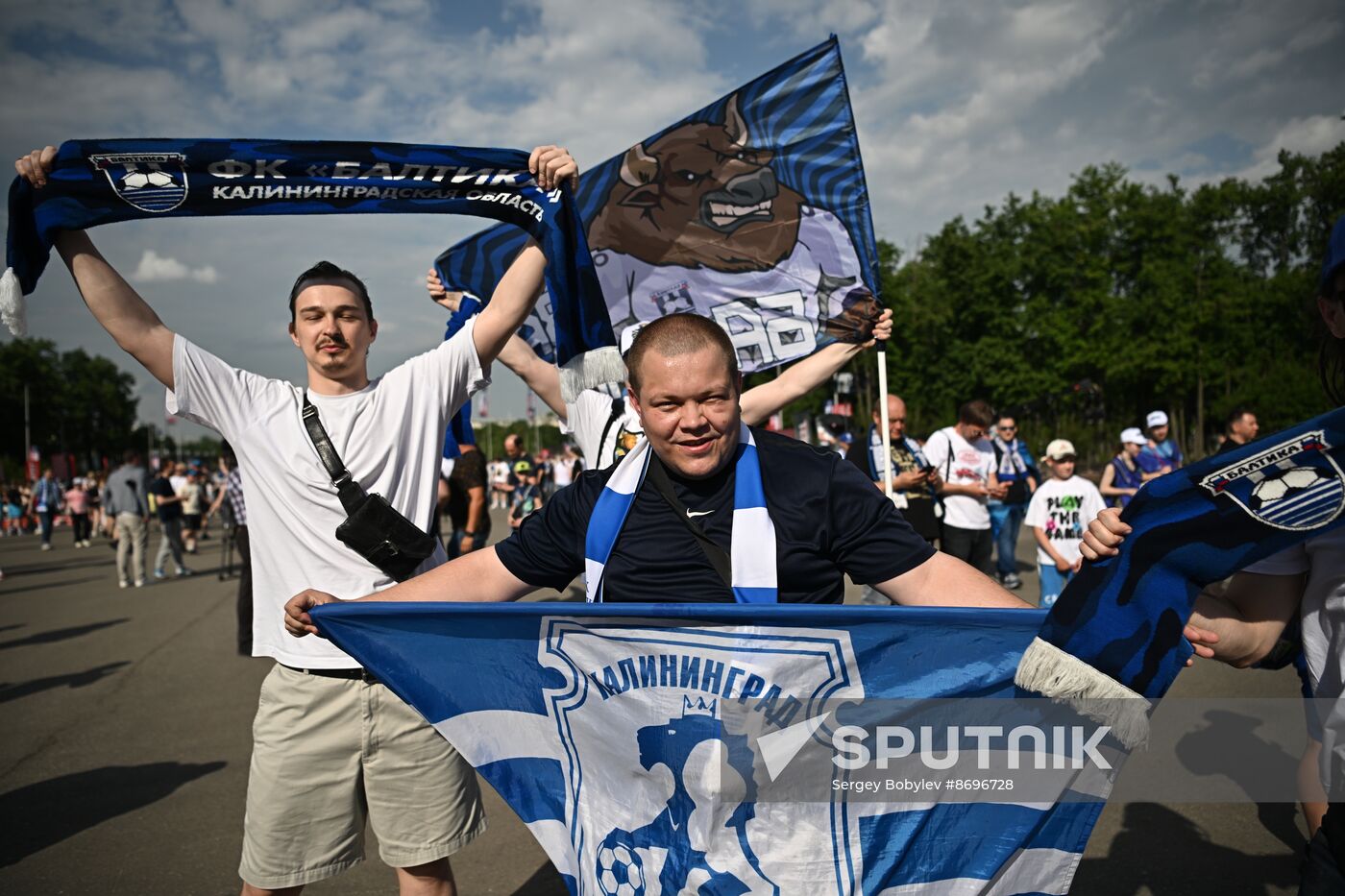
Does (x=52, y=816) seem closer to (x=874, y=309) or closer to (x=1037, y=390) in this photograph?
(x=874, y=309)

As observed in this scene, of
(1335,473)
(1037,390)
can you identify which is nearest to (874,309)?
(1335,473)

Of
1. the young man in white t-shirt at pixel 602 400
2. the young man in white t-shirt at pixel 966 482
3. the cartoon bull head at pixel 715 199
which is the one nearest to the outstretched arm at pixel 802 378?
the young man in white t-shirt at pixel 602 400

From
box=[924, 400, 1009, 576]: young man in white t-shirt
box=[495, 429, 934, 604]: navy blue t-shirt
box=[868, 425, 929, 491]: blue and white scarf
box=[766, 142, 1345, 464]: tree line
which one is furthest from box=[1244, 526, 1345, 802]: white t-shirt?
box=[766, 142, 1345, 464]: tree line

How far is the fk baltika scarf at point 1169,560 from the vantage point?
1.85 meters

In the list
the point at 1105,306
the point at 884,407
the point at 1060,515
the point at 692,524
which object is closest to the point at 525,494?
the point at 1060,515

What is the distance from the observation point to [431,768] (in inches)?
120

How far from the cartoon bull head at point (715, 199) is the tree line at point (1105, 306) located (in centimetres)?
3818

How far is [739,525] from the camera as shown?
7.99 feet

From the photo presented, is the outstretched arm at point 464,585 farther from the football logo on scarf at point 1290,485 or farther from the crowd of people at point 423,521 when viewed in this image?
the football logo on scarf at point 1290,485

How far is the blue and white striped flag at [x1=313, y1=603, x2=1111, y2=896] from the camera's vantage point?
2.35 m

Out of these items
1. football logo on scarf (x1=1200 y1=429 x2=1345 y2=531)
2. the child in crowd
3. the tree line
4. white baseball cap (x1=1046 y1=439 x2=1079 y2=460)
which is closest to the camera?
football logo on scarf (x1=1200 y1=429 x2=1345 y2=531)

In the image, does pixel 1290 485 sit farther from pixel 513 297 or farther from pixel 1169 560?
pixel 513 297

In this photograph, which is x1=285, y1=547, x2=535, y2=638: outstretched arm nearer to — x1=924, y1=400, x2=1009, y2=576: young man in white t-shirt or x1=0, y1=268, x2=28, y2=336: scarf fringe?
x1=0, y1=268, x2=28, y2=336: scarf fringe

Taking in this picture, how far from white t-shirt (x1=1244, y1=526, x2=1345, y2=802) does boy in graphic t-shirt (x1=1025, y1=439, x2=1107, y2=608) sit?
5.60m
